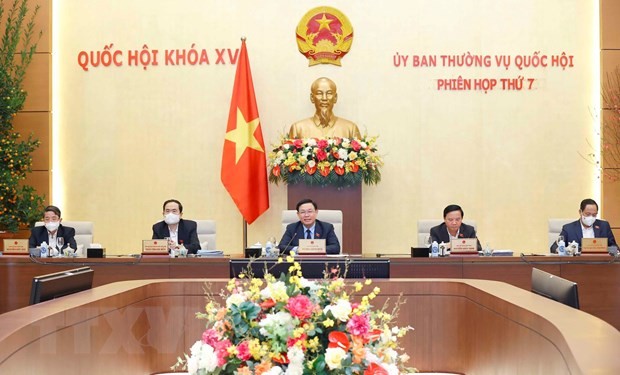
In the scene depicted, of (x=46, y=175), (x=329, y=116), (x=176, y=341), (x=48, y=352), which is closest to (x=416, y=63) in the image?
(x=329, y=116)

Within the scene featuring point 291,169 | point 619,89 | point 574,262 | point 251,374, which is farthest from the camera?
point 619,89

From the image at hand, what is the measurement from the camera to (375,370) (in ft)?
6.20

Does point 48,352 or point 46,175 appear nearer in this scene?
point 48,352

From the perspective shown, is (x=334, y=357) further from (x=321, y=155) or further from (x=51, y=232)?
(x=321, y=155)

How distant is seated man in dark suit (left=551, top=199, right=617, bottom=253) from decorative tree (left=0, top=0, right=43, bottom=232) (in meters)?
4.76

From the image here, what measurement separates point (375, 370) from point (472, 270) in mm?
3927

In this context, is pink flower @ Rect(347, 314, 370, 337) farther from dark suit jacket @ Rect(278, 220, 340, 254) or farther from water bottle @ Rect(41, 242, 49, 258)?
water bottle @ Rect(41, 242, 49, 258)

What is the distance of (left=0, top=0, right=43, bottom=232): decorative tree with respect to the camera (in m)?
7.63

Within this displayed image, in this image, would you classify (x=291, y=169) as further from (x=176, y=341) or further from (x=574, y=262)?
(x=176, y=341)

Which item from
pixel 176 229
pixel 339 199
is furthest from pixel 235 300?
pixel 339 199

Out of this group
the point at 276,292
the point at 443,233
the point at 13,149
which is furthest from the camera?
the point at 13,149

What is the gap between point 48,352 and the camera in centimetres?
230

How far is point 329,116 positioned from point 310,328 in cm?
621

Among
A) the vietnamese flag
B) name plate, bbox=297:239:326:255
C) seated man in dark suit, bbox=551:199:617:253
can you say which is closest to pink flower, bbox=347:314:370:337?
name plate, bbox=297:239:326:255
